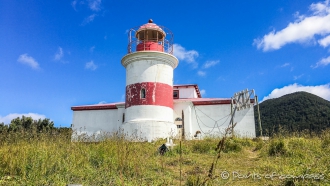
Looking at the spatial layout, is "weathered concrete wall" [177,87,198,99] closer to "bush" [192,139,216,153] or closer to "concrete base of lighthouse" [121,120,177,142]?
"concrete base of lighthouse" [121,120,177,142]

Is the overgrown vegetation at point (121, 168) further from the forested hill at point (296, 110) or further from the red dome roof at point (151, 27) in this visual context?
Answer: the forested hill at point (296, 110)

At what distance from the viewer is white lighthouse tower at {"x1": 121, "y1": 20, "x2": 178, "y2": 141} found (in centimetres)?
1612

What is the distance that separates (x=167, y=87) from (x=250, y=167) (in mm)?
11297

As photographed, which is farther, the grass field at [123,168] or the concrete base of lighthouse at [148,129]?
the concrete base of lighthouse at [148,129]

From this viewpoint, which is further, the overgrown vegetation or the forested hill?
the forested hill

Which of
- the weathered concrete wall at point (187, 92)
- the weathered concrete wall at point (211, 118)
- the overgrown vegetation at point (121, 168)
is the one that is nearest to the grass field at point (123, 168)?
the overgrown vegetation at point (121, 168)

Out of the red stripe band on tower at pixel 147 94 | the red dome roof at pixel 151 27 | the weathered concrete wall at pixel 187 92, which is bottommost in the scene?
the red stripe band on tower at pixel 147 94

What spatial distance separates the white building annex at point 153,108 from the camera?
53.6 feet

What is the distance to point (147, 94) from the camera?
54.4ft

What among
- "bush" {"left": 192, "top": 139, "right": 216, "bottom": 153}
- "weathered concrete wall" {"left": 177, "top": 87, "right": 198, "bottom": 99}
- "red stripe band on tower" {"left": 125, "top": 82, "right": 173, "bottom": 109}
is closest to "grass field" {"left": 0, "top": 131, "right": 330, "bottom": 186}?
"bush" {"left": 192, "top": 139, "right": 216, "bottom": 153}

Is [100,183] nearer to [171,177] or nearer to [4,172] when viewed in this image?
[171,177]

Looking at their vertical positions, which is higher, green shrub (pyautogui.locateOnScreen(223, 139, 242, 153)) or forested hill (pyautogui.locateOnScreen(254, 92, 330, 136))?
forested hill (pyautogui.locateOnScreen(254, 92, 330, 136))

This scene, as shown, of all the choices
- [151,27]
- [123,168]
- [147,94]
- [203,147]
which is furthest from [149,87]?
[123,168]

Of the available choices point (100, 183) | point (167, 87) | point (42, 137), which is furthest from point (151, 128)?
point (100, 183)
